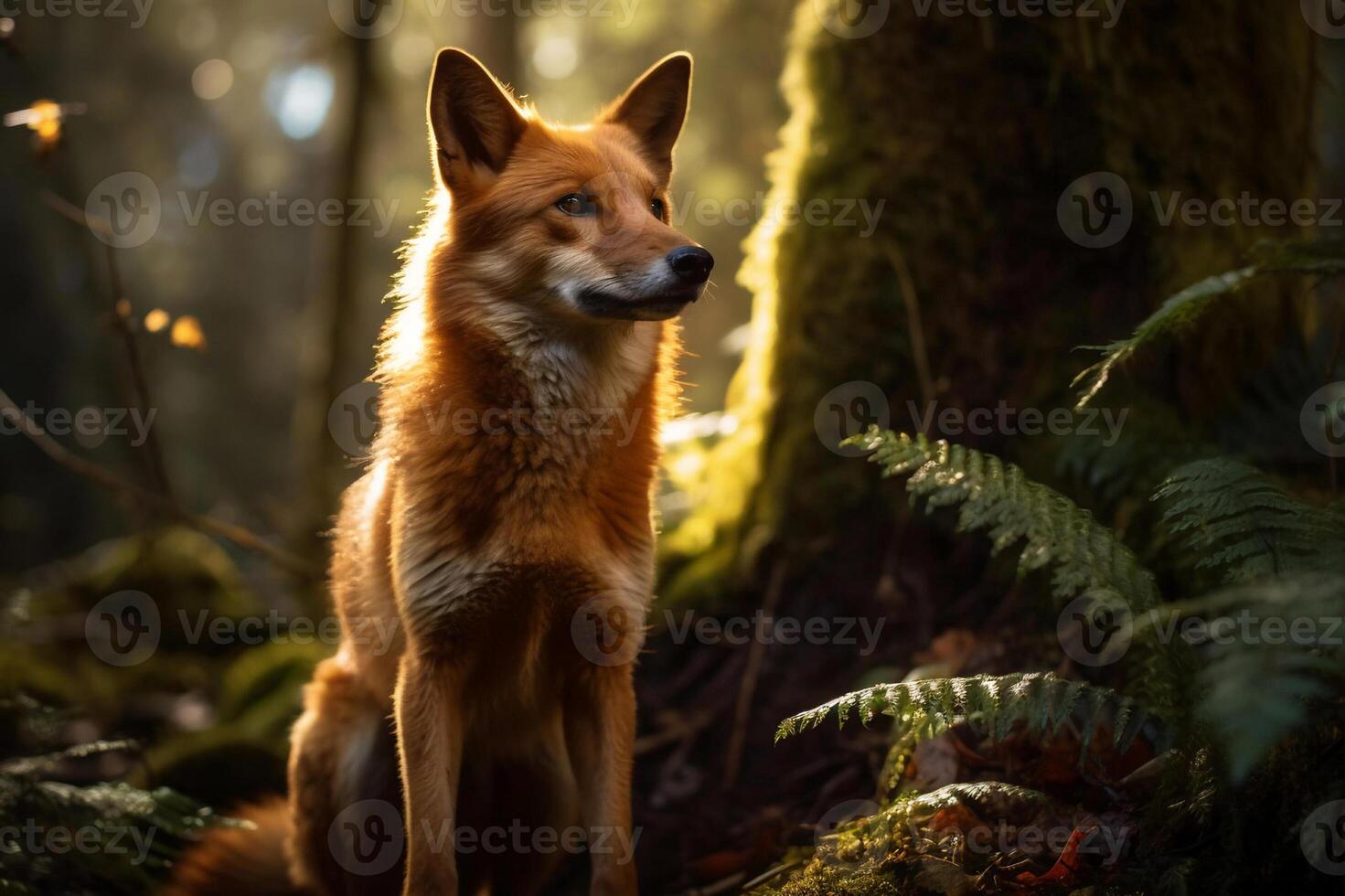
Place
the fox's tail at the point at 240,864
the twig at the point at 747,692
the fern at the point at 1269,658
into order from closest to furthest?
the fern at the point at 1269,658 < the fox's tail at the point at 240,864 < the twig at the point at 747,692

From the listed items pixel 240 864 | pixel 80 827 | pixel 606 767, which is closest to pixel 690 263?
pixel 606 767

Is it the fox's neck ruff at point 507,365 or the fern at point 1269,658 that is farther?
the fox's neck ruff at point 507,365

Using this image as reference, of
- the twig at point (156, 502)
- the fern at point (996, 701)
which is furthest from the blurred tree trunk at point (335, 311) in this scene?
the fern at point (996, 701)

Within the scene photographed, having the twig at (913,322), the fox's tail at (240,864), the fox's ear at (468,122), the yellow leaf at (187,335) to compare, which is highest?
the fox's ear at (468,122)

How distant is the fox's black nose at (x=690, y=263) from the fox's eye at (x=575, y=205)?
53 centimetres

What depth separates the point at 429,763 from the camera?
11.4 ft

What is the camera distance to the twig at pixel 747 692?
4.88 m

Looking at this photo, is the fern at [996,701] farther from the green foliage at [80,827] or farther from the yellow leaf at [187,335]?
the yellow leaf at [187,335]

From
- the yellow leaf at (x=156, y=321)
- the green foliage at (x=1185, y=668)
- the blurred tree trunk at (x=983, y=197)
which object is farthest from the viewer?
the yellow leaf at (x=156, y=321)

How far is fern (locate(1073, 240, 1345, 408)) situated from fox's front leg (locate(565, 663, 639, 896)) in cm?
201

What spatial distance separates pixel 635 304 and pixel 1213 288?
80.3 inches

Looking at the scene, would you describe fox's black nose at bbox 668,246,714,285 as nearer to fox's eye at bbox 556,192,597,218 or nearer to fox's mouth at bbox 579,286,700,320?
fox's mouth at bbox 579,286,700,320

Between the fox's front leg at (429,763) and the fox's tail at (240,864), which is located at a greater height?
the fox's front leg at (429,763)

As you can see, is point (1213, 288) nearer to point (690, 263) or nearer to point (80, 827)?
point (690, 263)
